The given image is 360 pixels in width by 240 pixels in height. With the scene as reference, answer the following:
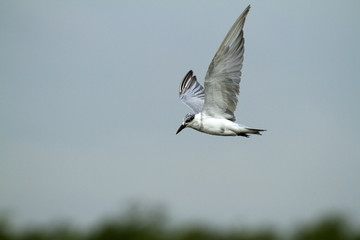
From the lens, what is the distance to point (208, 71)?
12883 millimetres

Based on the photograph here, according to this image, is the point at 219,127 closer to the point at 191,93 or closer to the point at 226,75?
the point at 226,75

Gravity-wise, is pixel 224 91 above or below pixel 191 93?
below

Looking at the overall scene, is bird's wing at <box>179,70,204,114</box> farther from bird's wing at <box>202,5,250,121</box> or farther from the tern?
bird's wing at <box>202,5,250,121</box>

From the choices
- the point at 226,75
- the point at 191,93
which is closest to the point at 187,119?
the point at 226,75

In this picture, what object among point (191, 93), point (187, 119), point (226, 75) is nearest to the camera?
point (226, 75)

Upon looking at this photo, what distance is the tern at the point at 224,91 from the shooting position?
12766 mm

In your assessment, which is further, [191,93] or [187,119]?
[191,93]

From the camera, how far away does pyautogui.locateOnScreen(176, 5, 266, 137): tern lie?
1277 centimetres

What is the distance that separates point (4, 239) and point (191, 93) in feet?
34.1

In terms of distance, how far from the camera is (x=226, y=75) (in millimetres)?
13000

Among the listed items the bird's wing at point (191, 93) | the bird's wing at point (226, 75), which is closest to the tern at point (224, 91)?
the bird's wing at point (226, 75)

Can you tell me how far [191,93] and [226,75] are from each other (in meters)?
3.44

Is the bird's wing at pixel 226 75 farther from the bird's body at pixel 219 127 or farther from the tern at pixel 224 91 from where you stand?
the bird's body at pixel 219 127

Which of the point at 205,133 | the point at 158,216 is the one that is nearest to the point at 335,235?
the point at 158,216
